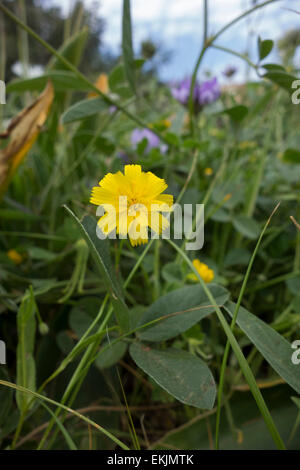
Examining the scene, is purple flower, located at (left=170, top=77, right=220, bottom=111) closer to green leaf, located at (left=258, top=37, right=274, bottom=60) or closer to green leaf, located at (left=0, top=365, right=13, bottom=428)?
green leaf, located at (left=258, top=37, right=274, bottom=60)

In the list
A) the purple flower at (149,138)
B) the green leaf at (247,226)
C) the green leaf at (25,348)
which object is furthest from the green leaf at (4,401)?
the purple flower at (149,138)

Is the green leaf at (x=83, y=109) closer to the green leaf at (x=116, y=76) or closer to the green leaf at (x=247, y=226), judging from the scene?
the green leaf at (x=116, y=76)

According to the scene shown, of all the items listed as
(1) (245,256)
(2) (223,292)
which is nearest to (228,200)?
(1) (245,256)

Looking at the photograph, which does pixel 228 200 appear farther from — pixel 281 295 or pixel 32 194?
pixel 32 194

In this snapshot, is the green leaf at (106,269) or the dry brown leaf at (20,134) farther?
the dry brown leaf at (20,134)

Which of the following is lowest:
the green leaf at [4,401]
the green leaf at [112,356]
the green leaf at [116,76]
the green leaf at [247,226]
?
the green leaf at [4,401]

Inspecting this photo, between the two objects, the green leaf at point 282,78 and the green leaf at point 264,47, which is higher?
the green leaf at point 264,47

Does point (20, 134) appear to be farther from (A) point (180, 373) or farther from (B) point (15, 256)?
(A) point (180, 373)
